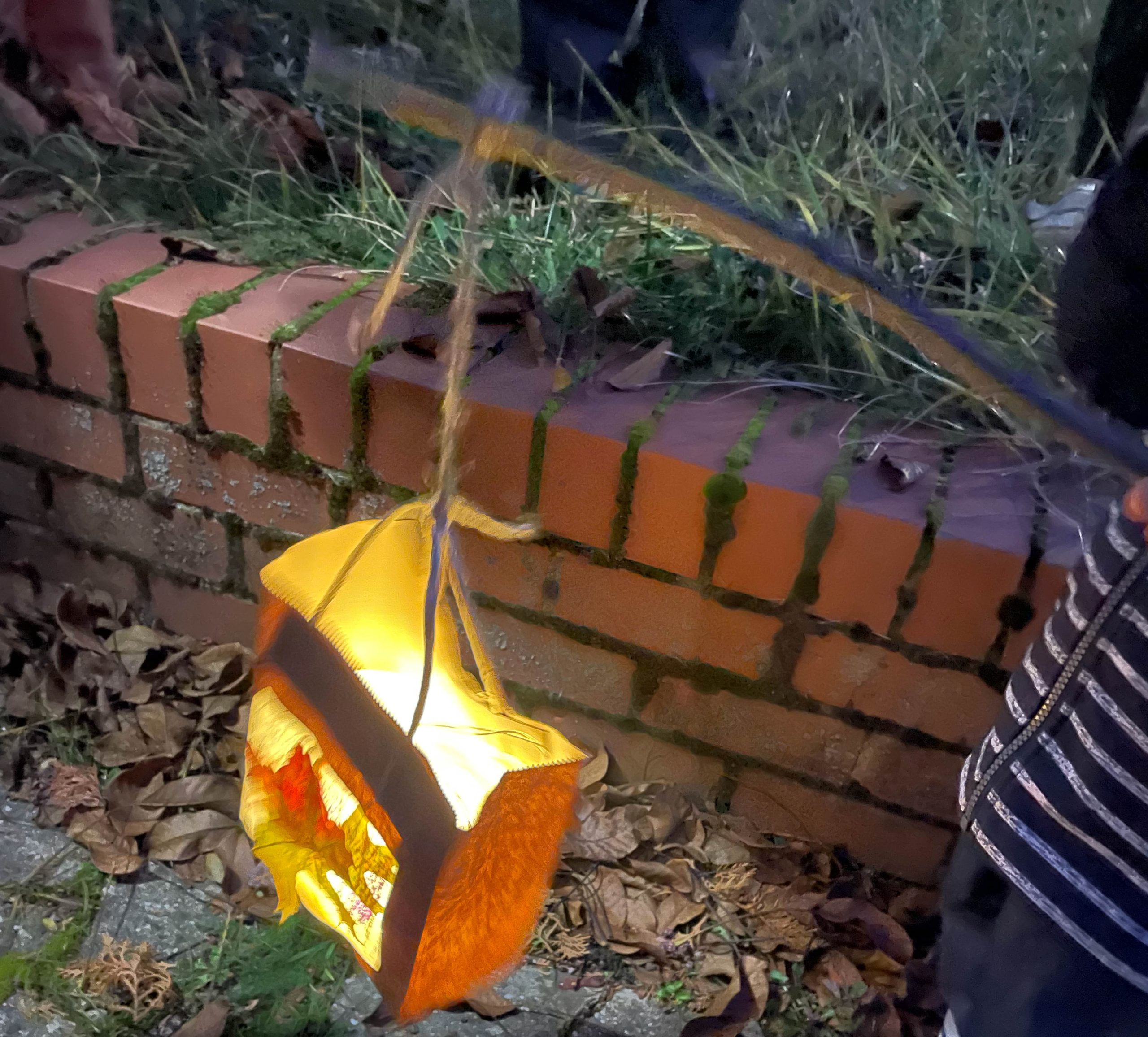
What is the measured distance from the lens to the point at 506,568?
1148mm

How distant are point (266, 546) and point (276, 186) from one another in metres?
0.55

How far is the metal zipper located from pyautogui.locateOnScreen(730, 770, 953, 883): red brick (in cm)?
39

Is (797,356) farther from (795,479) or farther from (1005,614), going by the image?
(1005,614)

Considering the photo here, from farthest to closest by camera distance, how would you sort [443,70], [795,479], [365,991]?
1. [443,70]
2. [365,991]
3. [795,479]

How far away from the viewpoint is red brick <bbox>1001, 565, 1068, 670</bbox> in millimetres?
903

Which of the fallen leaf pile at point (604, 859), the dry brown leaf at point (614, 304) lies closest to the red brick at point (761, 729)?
the fallen leaf pile at point (604, 859)

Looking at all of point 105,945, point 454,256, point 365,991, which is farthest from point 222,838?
point 454,256

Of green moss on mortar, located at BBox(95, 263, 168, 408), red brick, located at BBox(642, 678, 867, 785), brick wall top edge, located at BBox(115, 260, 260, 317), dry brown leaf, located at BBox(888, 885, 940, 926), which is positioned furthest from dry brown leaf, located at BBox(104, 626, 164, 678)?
dry brown leaf, located at BBox(888, 885, 940, 926)

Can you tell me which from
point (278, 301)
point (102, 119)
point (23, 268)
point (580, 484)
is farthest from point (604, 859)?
point (102, 119)

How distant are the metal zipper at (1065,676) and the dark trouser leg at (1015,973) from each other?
73 mm

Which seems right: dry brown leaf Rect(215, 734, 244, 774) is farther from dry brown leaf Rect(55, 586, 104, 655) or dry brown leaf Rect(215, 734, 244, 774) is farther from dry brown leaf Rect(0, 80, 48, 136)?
dry brown leaf Rect(0, 80, 48, 136)

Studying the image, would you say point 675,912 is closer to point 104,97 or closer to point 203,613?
point 203,613

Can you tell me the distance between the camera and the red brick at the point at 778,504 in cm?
96

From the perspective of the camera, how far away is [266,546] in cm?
129
